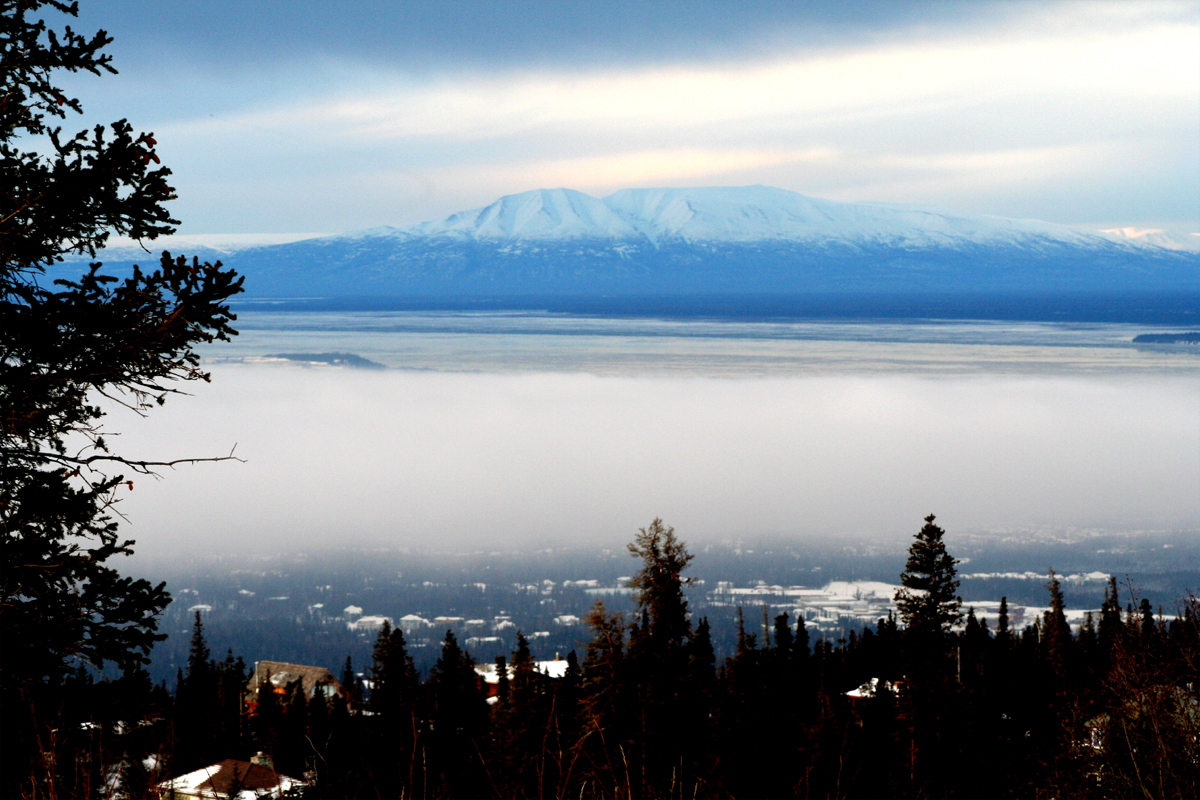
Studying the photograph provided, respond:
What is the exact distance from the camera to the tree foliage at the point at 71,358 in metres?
9.45

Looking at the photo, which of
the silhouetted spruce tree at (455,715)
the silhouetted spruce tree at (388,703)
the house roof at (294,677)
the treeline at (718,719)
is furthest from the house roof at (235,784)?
the house roof at (294,677)

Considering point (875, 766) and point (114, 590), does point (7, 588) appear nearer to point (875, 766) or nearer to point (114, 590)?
point (114, 590)

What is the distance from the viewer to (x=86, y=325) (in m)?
9.83

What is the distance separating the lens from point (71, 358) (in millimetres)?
9781

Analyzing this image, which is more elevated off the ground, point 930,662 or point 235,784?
point 235,784

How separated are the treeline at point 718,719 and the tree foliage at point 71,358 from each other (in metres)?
0.78

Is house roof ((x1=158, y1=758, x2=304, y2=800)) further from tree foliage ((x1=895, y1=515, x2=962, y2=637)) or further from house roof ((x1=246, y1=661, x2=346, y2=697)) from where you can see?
house roof ((x1=246, y1=661, x2=346, y2=697))

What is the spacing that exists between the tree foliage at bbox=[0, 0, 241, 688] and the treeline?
0.78 m

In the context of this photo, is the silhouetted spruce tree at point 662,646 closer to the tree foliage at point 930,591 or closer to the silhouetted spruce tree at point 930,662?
the silhouetted spruce tree at point 930,662

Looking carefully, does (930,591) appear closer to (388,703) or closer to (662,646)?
(662,646)

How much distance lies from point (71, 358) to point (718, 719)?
31.7 metres

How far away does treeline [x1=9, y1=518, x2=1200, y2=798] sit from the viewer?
9.66 meters

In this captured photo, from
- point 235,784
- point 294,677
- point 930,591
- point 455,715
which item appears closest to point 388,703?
point 455,715

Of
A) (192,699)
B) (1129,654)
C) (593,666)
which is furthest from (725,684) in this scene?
(192,699)
